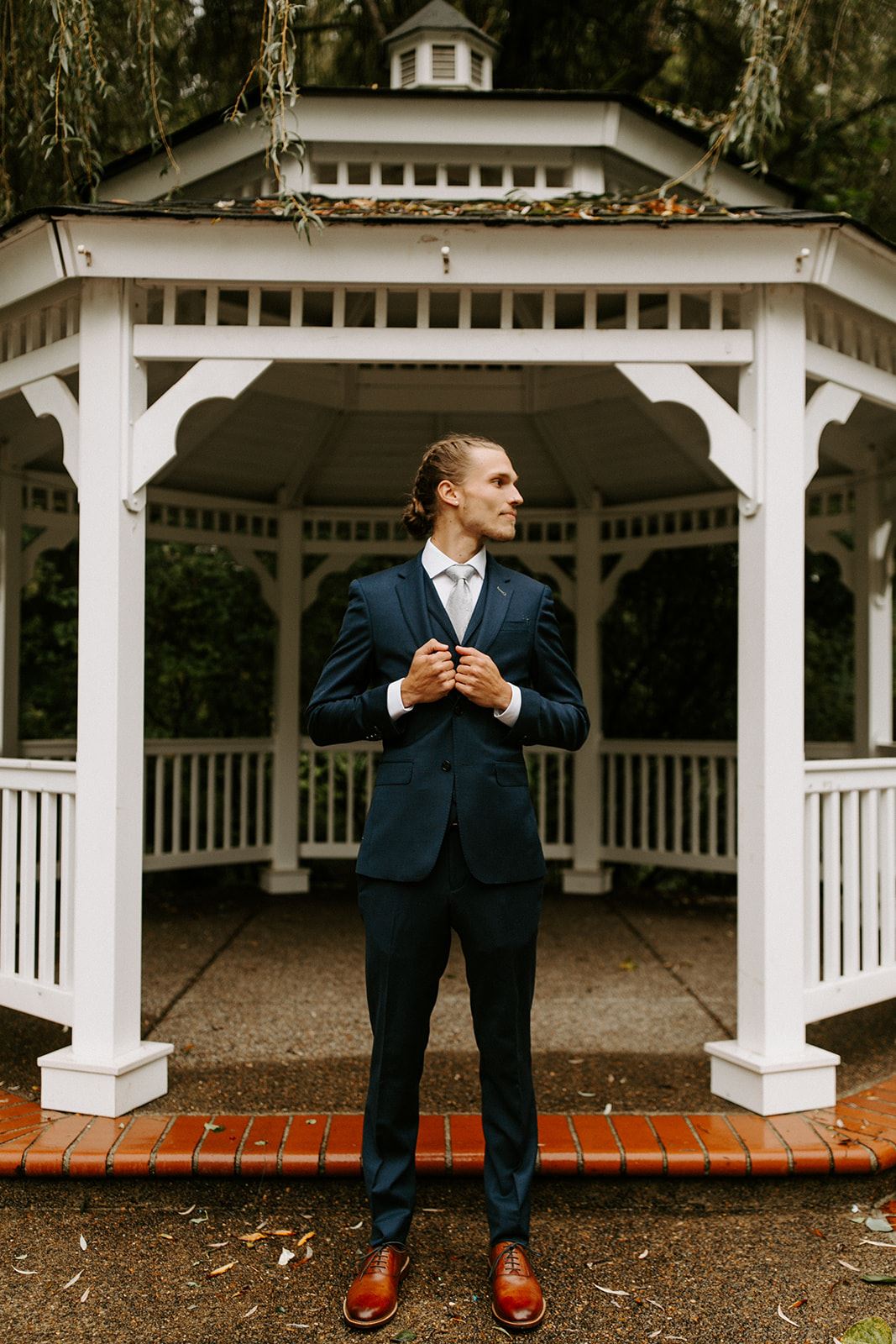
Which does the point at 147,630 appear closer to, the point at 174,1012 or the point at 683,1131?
the point at 174,1012

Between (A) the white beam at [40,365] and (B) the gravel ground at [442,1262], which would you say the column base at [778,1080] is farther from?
(A) the white beam at [40,365]

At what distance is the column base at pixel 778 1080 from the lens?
3.48 meters

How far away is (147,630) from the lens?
29.2 feet

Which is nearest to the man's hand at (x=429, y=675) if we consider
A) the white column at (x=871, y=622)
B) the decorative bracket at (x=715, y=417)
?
the decorative bracket at (x=715, y=417)

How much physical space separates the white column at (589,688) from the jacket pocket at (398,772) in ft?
15.0

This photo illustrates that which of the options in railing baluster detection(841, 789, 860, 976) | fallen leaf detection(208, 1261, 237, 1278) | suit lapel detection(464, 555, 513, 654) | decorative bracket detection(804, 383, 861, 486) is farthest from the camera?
railing baluster detection(841, 789, 860, 976)

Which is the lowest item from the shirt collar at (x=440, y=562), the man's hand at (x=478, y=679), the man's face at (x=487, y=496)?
the man's hand at (x=478, y=679)

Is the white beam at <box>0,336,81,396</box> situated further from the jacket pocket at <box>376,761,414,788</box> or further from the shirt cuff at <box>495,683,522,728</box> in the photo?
the shirt cuff at <box>495,683,522,728</box>

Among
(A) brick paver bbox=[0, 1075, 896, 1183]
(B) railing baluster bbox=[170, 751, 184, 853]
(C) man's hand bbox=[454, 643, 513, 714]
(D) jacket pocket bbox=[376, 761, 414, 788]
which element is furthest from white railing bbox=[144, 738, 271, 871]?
(C) man's hand bbox=[454, 643, 513, 714]

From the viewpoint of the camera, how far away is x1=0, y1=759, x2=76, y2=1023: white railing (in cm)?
364

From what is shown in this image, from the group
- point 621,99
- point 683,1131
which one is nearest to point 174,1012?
point 683,1131

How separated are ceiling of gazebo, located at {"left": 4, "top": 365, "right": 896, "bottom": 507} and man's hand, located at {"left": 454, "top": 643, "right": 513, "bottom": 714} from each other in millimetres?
3092

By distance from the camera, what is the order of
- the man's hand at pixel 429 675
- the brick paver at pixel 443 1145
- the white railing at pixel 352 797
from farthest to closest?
the white railing at pixel 352 797 < the brick paver at pixel 443 1145 < the man's hand at pixel 429 675

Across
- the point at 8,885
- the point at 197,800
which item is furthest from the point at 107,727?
the point at 197,800
